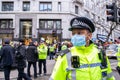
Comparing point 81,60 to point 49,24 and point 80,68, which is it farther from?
point 49,24

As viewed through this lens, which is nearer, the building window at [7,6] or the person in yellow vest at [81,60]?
the person in yellow vest at [81,60]

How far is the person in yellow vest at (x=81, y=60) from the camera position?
3963 millimetres

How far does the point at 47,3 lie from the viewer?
5072 cm

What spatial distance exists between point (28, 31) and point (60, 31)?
15.6 ft

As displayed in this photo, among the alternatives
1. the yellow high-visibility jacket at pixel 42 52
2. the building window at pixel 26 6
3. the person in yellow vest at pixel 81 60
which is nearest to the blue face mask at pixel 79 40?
the person in yellow vest at pixel 81 60

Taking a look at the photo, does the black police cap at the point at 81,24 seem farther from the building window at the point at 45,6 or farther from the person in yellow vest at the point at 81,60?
the building window at the point at 45,6

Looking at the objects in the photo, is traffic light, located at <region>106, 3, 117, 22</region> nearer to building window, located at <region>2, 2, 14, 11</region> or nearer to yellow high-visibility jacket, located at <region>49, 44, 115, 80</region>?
yellow high-visibility jacket, located at <region>49, 44, 115, 80</region>

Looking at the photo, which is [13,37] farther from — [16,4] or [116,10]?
[116,10]

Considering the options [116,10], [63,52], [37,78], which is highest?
Answer: [116,10]

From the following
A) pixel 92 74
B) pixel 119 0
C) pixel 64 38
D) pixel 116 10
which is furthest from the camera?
pixel 64 38

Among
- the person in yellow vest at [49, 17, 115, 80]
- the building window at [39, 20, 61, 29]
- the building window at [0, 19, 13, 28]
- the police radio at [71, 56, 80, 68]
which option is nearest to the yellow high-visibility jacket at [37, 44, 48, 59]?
the person in yellow vest at [49, 17, 115, 80]

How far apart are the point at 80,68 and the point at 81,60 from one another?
9 centimetres

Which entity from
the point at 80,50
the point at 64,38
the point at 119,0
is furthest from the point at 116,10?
the point at 64,38

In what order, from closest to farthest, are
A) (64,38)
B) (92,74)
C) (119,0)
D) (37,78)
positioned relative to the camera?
(92,74)
(37,78)
(119,0)
(64,38)
